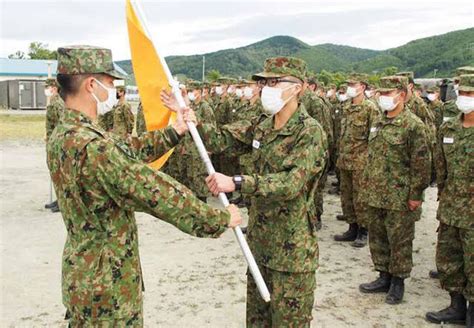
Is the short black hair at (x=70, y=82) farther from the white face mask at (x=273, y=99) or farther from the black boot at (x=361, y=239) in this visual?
the black boot at (x=361, y=239)

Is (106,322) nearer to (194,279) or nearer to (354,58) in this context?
(194,279)

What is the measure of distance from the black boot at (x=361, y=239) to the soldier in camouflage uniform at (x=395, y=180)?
5.09 feet

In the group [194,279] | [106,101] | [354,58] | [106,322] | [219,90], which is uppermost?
[354,58]

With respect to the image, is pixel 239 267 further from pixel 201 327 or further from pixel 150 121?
pixel 150 121

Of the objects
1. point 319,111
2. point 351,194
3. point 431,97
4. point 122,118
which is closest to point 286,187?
point 351,194

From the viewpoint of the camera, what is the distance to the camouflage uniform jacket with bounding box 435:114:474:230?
4.44 metres

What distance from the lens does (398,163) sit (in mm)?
4980

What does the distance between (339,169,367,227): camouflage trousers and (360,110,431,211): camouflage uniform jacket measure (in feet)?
5.70

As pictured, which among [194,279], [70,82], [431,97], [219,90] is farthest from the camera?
[431,97]

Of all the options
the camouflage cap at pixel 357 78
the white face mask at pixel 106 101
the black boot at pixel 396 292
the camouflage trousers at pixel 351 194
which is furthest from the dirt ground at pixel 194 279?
the white face mask at pixel 106 101

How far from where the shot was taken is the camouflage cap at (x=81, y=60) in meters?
2.45

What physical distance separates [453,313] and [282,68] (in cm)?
301

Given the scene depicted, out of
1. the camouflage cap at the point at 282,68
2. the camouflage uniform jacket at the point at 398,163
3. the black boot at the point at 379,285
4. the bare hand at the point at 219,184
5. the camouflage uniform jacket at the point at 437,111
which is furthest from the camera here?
the camouflage uniform jacket at the point at 437,111

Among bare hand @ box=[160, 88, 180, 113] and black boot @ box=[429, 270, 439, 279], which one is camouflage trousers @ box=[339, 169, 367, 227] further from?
bare hand @ box=[160, 88, 180, 113]
